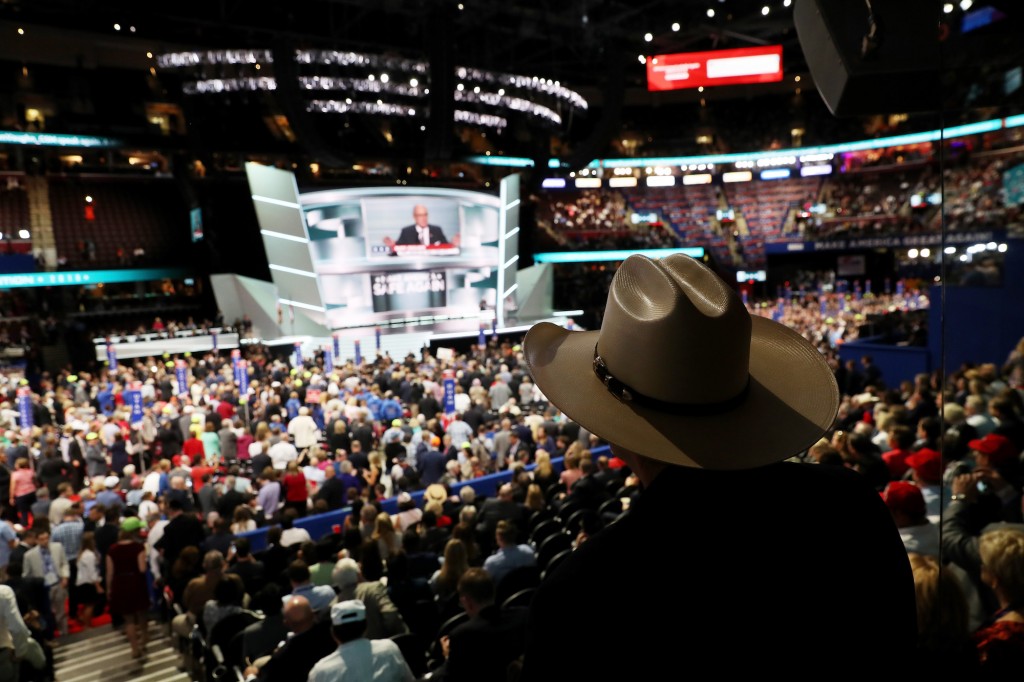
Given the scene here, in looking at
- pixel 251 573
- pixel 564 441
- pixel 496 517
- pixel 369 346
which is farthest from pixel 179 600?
pixel 369 346

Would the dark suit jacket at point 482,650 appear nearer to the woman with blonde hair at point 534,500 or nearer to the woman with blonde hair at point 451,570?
the woman with blonde hair at point 451,570

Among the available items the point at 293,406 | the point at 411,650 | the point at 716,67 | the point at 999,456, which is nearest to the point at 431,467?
the point at 293,406

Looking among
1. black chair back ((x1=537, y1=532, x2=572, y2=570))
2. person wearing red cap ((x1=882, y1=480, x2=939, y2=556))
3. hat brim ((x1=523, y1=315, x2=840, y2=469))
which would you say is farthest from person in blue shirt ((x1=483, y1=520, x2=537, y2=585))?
hat brim ((x1=523, y1=315, x2=840, y2=469))

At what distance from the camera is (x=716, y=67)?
2998 cm

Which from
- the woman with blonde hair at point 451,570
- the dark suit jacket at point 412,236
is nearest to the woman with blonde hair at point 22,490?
the woman with blonde hair at point 451,570

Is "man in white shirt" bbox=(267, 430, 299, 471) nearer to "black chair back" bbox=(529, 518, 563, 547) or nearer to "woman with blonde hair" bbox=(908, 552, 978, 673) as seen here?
"black chair back" bbox=(529, 518, 563, 547)

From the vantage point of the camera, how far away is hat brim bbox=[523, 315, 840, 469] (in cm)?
108

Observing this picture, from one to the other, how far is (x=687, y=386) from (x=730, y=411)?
107mm

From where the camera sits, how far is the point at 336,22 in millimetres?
26656

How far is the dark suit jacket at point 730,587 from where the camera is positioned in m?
0.97

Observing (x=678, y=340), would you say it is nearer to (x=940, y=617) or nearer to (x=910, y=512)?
(x=940, y=617)

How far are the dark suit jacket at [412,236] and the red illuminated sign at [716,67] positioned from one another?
40.1 ft

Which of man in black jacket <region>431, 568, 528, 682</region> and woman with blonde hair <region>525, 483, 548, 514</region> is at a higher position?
man in black jacket <region>431, 568, 528, 682</region>

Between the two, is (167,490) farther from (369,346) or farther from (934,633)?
(369,346)
